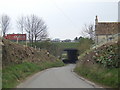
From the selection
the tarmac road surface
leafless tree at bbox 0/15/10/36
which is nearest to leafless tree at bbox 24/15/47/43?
leafless tree at bbox 0/15/10/36

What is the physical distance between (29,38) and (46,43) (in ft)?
15.9

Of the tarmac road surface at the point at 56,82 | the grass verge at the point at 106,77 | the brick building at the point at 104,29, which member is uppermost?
the brick building at the point at 104,29

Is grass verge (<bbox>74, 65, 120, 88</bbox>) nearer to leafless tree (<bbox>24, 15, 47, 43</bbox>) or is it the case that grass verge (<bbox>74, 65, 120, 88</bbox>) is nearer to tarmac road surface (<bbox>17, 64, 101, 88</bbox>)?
tarmac road surface (<bbox>17, 64, 101, 88</bbox>)

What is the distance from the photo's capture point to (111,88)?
16.1 metres

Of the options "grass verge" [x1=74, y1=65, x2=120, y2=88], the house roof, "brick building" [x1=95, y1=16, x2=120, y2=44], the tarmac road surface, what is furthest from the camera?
the house roof

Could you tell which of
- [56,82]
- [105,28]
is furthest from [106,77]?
[105,28]

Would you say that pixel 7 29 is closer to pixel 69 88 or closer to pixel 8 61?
pixel 8 61

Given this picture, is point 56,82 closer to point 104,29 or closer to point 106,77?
point 106,77

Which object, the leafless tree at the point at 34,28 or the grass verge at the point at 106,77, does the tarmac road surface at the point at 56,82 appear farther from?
the leafless tree at the point at 34,28

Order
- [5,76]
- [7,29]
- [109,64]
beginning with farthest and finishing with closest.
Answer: [7,29] → [109,64] → [5,76]

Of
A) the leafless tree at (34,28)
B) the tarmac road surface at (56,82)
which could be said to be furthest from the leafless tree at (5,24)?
the tarmac road surface at (56,82)

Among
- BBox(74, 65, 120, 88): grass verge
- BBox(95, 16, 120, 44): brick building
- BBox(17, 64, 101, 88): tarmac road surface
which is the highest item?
BBox(95, 16, 120, 44): brick building

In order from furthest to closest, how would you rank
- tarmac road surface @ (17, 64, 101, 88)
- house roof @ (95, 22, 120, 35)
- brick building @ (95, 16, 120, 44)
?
house roof @ (95, 22, 120, 35) → brick building @ (95, 16, 120, 44) → tarmac road surface @ (17, 64, 101, 88)

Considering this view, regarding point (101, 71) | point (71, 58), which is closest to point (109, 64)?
point (101, 71)
